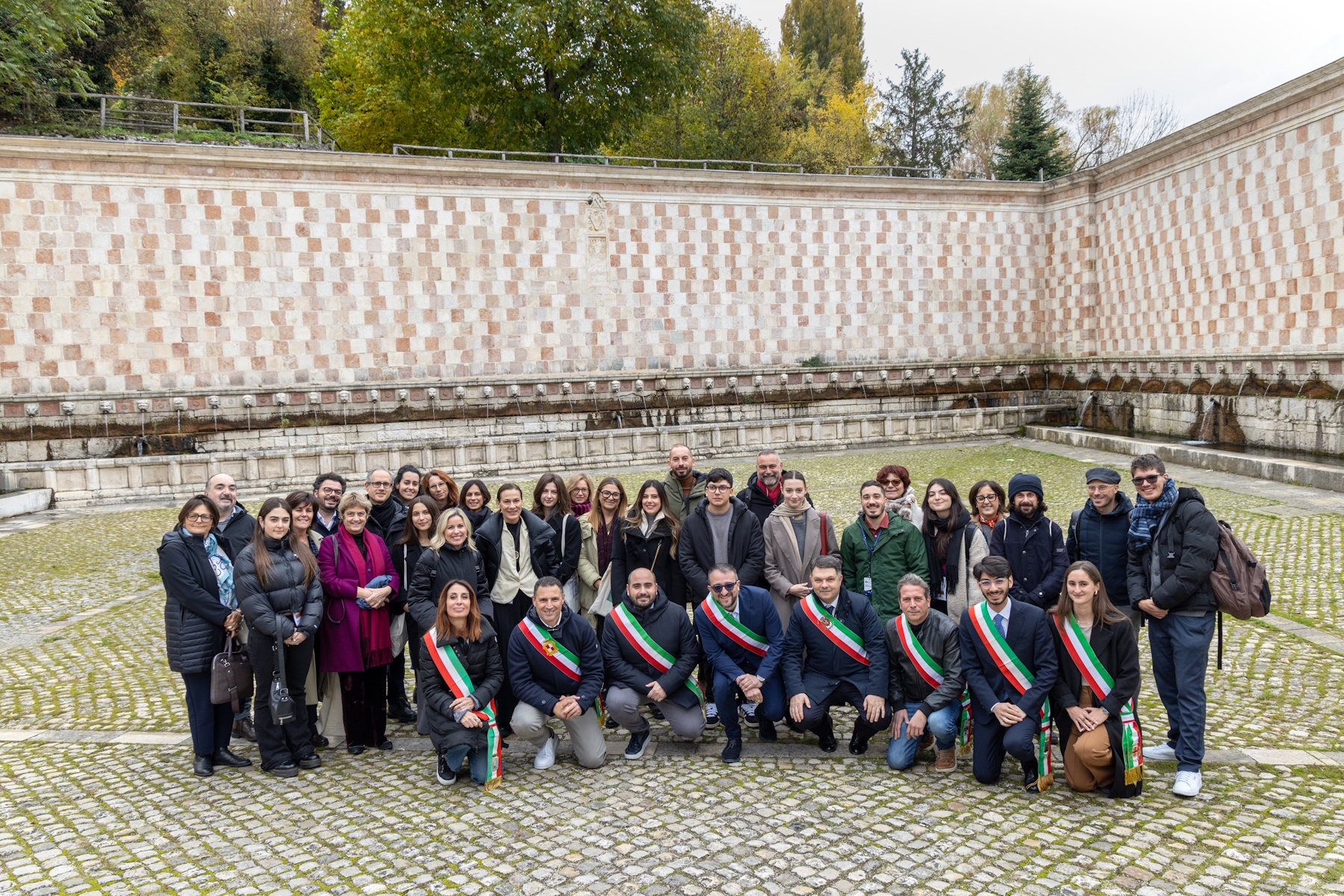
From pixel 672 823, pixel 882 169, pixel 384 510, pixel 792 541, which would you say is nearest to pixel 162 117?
pixel 882 169

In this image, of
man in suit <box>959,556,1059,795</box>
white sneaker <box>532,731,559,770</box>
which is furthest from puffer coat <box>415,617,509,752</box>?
man in suit <box>959,556,1059,795</box>

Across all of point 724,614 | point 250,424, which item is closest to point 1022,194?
point 250,424

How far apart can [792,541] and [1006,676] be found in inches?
69.5

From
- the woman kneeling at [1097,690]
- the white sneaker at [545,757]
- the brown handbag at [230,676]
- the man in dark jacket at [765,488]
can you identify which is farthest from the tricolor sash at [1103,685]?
the brown handbag at [230,676]

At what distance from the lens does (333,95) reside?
34.0 metres

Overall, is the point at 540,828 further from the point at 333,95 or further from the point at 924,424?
the point at 333,95

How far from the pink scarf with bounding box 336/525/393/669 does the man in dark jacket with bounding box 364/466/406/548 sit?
0.40m

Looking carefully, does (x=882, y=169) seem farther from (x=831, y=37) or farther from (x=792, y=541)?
(x=792, y=541)

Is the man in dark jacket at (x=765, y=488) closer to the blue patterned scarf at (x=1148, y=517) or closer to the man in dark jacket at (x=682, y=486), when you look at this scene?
the man in dark jacket at (x=682, y=486)

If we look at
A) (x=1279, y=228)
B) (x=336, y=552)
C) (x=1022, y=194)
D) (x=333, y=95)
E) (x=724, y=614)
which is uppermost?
(x=333, y=95)

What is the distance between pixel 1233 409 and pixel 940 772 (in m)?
17.6

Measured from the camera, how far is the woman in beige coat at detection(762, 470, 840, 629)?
630cm

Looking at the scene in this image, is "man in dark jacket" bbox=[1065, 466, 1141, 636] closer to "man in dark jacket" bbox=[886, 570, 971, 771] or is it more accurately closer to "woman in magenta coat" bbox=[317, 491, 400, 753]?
"man in dark jacket" bbox=[886, 570, 971, 771]

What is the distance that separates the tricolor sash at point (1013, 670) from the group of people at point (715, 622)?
1 centimetres
